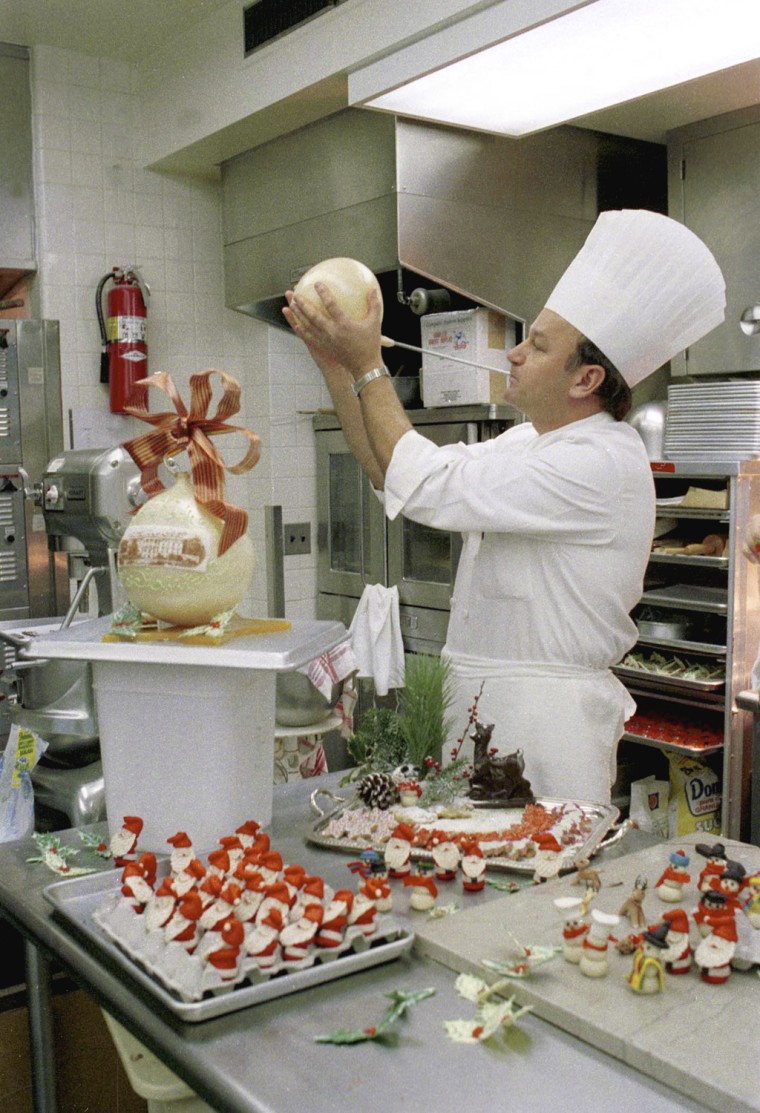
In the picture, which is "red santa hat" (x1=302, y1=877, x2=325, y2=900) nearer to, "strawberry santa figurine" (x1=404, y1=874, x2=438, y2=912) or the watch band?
"strawberry santa figurine" (x1=404, y1=874, x2=438, y2=912)

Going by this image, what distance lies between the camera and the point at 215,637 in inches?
60.4

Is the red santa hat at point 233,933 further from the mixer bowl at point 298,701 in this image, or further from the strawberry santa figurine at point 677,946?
the mixer bowl at point 298,701

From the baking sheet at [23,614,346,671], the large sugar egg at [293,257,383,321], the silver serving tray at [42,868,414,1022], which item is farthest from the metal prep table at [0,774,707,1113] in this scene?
the large sugar egg at [293,257,383,321]

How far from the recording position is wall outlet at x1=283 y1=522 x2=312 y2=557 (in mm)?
4918

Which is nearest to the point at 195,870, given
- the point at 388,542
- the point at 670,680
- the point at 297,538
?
the point at 670,680

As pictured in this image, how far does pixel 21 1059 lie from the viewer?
1.96m

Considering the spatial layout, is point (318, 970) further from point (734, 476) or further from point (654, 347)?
point (734, 476)

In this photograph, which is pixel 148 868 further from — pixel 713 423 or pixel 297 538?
pixel 297 538

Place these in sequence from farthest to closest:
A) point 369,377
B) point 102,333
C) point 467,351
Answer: point 102,333 < point 467,351 < point 369,377

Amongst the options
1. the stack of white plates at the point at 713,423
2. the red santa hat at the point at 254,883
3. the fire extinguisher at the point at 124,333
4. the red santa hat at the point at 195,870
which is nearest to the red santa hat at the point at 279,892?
the red santa hat at the point at 254,883

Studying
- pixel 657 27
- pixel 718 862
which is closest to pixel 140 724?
pixel 718 862

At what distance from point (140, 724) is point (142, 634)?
5.1 inches

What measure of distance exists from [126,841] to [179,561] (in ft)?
1.28

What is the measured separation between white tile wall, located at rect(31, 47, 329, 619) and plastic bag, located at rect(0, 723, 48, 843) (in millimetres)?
2858
